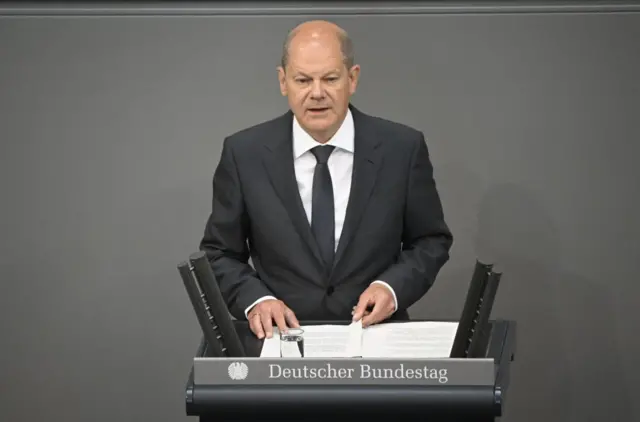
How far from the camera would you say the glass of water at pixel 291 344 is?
2.81 meters

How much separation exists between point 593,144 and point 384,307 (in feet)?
5.38

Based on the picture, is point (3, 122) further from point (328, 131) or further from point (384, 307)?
point (384, 307)

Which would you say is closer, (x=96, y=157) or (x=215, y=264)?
(x=215, y=264)

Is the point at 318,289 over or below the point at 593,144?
below

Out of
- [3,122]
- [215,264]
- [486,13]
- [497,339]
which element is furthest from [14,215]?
[497,339]

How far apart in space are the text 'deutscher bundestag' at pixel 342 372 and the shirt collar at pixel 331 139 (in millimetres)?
988

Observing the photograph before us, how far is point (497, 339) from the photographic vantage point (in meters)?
3.00

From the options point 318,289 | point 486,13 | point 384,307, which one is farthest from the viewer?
point 486,13

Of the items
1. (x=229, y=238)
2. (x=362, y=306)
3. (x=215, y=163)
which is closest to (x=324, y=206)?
(x=229, y=238)

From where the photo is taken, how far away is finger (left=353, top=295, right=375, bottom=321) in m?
3.13

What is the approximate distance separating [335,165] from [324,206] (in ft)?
0.42

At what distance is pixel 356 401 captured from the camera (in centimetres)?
264

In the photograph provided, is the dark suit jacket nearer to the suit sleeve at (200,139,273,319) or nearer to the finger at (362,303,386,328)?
the suit sleeve at (200,139,273,319)

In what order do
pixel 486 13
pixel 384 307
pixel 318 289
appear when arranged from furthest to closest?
pixel 486 13 < pixel 318 289 < pixel 384 307
